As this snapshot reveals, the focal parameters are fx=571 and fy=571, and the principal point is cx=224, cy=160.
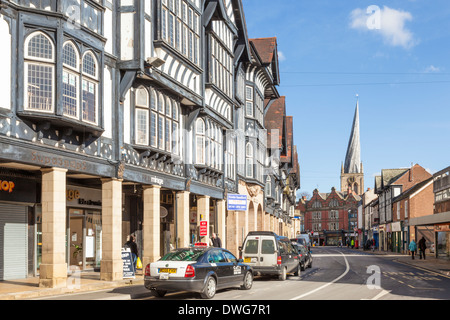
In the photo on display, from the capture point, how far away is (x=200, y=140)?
30.0 m

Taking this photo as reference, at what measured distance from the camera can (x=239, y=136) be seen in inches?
1604

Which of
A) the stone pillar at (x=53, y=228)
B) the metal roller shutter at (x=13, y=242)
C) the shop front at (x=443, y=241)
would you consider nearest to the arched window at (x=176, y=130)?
the metal roller shutter at (x=13, y=242)

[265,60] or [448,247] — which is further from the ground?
[265,60]

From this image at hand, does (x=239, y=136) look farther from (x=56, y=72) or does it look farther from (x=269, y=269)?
(x=56, y=72)

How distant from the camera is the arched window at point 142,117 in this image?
75.5 ft

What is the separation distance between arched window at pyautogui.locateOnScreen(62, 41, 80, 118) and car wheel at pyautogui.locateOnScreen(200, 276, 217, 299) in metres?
6.79

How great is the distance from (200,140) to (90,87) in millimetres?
11187

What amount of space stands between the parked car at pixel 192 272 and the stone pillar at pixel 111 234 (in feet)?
13.8

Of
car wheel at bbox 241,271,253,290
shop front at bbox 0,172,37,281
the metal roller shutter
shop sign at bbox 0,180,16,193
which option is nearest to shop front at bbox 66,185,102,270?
shop front at bbox 0,172,37,281

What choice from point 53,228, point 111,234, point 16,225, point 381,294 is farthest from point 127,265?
point 381,294

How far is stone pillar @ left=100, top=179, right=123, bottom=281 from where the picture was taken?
20312mm
